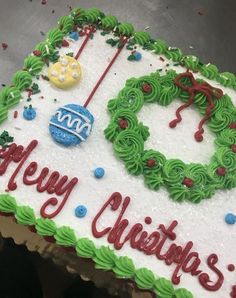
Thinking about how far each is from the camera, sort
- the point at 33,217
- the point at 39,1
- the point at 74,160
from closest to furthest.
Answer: the point at 33,217, the point at 74,160, the point at 39,1

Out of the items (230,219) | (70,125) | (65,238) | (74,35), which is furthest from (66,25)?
(230,219)

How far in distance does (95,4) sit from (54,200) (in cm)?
164

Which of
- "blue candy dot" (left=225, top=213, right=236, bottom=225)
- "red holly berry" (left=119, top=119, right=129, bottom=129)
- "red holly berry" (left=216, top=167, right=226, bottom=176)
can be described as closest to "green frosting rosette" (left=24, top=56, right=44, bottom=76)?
"red holly berry" (left=119, top=119, right=129, bottom=129)

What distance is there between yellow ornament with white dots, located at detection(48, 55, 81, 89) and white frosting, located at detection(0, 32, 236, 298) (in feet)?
0.11

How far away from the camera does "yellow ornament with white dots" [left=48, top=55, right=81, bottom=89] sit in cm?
258

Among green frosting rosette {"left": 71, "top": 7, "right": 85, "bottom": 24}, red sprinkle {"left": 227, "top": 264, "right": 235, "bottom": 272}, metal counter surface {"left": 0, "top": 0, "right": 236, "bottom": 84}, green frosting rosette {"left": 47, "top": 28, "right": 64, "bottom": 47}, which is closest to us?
red sprinkle {"left": 227, "top": 264, "right": 235, "bottom": 272}

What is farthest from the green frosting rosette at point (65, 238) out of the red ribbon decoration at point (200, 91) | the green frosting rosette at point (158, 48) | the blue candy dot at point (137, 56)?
the green frosting rosette at point (158, 48)

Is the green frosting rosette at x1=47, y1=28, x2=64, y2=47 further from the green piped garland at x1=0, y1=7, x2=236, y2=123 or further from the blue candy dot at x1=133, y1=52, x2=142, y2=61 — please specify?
the blue candy dot at x1=133, y1=52, x2=142, y2=61

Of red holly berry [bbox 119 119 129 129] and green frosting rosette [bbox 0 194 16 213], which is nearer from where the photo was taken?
green frosting rosette [bbox 0 194 16 213]

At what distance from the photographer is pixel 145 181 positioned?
247 centimetres

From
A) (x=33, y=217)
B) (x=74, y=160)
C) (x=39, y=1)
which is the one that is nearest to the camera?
(x=33, y=217)

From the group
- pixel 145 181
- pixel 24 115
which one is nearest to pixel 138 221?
pixel 145 181

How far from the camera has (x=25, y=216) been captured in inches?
89.6

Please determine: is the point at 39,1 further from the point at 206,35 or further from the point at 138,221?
the point at 138,221
